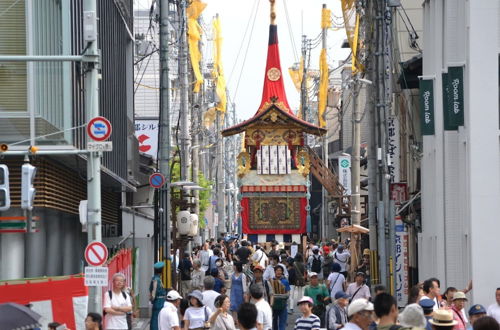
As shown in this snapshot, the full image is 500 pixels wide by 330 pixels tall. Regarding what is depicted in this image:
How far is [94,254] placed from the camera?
16688mm

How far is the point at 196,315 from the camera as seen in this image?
17219mm

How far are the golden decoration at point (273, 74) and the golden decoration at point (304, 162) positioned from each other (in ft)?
19.0

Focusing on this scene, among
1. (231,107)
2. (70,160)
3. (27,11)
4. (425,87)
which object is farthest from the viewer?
(231,107)

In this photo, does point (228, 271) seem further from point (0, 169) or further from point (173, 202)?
point (0, 169)

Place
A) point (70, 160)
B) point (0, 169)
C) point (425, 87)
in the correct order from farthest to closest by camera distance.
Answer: point (425, 87), point (70, 160), point (0, 169)

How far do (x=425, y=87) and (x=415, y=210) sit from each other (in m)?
8.27

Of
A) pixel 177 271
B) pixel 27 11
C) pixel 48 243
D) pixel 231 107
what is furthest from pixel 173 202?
pixel 231 107

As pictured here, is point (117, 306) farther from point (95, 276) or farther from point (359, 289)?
point (359, 289)

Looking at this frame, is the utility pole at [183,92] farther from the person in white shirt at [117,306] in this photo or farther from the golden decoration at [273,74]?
the golden decoration at [273,74]

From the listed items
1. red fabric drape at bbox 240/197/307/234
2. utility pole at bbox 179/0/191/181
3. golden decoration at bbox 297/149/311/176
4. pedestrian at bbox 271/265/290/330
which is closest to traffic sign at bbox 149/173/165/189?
pedestrian at bbox 271/265/290/330

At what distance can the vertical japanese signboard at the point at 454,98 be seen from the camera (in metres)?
23.6

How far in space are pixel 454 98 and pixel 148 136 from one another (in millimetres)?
21300

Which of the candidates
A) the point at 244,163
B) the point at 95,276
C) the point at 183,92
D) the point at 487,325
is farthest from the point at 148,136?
the point at 487,325

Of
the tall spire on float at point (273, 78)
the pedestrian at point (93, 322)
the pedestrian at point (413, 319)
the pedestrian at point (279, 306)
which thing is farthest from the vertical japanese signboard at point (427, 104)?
the tall spire on float at point (273, 78)
